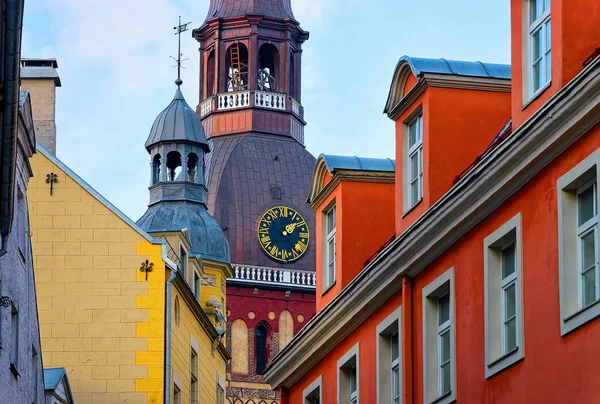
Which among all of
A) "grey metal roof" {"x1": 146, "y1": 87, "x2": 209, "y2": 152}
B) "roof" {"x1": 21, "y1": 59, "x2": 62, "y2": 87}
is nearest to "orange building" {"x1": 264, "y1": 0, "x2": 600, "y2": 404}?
"roof" {"x1": 21, "y1": 59, "x2": 62, "y2": 87}

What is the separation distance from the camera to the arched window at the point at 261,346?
9962 centimetres

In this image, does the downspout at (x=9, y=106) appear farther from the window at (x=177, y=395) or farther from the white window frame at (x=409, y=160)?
the window at (x=177, y=395)

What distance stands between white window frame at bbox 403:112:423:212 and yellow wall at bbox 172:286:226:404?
38.7 ft

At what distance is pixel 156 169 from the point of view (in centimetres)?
5866

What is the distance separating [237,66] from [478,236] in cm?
8484

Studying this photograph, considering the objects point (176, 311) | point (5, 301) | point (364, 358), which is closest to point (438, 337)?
point (364, 358)

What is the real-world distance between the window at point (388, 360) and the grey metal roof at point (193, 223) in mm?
24944

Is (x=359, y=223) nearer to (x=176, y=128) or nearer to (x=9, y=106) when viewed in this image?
(x=9, y=106)

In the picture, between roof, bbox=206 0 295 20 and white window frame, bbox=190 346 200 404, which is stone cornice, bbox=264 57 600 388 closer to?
white window frame, bbox=190 346 200 404

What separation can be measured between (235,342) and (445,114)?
7249 cm

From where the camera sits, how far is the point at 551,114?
22344 mm

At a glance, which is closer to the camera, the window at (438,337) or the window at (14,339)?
the window at (14,339)

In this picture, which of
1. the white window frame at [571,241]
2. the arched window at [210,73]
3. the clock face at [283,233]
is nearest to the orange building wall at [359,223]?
the white window frame at [571,241]

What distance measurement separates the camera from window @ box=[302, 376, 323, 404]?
33.7m
